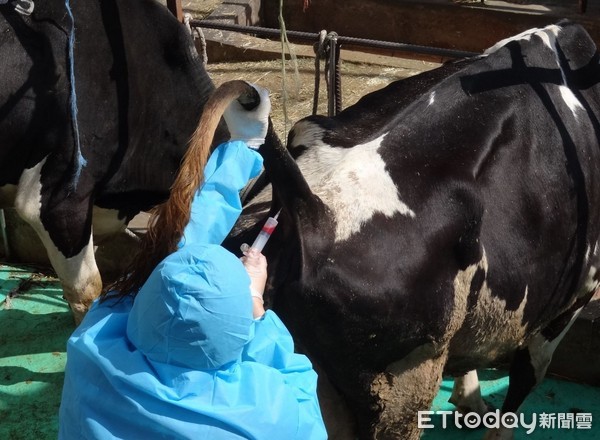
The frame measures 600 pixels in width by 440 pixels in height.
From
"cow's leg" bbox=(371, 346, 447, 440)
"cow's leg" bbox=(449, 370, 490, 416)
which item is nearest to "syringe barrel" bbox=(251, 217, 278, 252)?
"cow's leg" bbox=(371, 346, 447, 440)

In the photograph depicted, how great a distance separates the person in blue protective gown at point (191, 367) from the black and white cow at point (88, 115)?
1709mm

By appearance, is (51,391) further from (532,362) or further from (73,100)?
(532,362)

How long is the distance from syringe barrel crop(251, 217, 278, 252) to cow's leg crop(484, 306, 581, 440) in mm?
1375

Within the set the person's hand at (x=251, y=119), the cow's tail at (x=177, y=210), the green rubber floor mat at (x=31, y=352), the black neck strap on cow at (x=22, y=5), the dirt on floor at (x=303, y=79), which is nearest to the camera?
the cow's tail at (x=177, y=210)

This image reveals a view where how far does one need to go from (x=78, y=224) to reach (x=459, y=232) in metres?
1.78

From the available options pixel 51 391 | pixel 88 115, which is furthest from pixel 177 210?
pixel 51 391

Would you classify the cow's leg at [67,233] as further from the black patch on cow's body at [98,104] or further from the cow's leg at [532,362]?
the cow's leg at [532,362]

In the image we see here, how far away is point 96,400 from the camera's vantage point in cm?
186

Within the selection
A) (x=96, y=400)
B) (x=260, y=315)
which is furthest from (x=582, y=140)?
(x=96, y=400)

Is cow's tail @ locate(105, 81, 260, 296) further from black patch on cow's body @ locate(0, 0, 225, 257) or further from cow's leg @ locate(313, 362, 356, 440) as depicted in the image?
black patch on cow's body @ locate(0, 0, 225, 257)

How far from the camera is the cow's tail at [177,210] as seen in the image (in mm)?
1938

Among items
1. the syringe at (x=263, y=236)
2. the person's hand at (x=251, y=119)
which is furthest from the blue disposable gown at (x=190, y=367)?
the person's hand at (x=251, y=119)

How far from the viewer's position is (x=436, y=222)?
2473 mm

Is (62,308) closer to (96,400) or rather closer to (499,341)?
(499,341)
